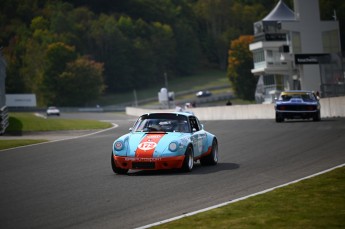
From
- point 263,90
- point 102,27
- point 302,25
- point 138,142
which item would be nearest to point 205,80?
point 102,27

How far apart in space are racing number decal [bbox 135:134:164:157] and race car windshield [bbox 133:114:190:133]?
2.11ft

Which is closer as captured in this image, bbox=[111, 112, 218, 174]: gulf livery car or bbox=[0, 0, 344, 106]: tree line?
bbox=[111, 112, 218, 174]: gulf livery car

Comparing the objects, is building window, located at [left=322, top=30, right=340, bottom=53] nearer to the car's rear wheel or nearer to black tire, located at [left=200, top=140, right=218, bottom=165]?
the car's rear wheel

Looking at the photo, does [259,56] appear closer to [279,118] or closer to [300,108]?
[279,118]

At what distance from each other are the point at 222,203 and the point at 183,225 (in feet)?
6.16

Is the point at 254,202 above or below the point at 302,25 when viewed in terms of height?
below

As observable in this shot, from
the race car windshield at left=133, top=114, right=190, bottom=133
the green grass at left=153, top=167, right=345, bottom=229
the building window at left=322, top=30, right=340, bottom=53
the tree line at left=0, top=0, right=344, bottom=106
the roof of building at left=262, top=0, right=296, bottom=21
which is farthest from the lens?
the tree line at left=0, top=0, right=344, bottom=106

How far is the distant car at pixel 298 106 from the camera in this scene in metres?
37.9

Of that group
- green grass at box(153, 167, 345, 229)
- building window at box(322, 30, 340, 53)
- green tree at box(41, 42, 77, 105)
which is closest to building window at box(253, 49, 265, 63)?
building window at box(322, 30, 340, 53)

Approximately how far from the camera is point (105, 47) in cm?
17212

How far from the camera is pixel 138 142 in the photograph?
16.5 metres

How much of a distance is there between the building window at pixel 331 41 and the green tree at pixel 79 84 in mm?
57702

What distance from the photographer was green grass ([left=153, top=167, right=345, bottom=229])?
9344mm

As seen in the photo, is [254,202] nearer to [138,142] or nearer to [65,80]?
[138,142]
